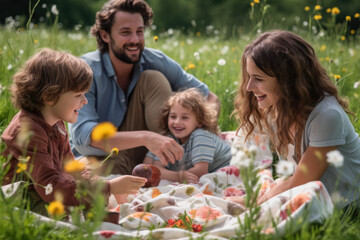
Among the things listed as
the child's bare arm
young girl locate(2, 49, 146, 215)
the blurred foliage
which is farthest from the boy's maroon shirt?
the blurred foliage

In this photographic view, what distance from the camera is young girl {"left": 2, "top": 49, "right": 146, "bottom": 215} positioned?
7.75ft

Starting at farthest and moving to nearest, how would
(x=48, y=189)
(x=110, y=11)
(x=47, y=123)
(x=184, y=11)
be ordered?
(x=184, y=11) → (x=110, y=11) → (x=47, y=123) → (x=48, y=189)

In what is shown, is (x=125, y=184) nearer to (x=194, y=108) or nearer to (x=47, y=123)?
(x=47, y=123)

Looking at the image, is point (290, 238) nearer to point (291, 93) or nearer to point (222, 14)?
point (291, 93)

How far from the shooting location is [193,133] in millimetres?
3709

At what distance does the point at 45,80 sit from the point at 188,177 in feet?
4.24

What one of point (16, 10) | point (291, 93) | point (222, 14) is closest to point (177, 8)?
point (222, 14)

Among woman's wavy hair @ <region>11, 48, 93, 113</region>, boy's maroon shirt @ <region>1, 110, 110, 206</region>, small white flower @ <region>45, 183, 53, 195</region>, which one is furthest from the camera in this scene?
woman's wavy hair @ <region>11, 48, 93, 113</region>

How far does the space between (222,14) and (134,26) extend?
50.8ft

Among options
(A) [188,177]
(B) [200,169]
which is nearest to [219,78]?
(B) [200,169]

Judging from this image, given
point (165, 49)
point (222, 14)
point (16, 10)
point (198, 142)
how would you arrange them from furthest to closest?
point (222, 14) → point (16, 10) → point (165, 49) → point (198, 142)

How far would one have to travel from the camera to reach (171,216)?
2678mm

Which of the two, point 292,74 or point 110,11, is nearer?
point 292,74

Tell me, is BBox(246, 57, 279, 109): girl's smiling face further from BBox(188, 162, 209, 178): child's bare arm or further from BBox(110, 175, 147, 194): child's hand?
BBox(188, 162, 209, 178): child's bare arm
